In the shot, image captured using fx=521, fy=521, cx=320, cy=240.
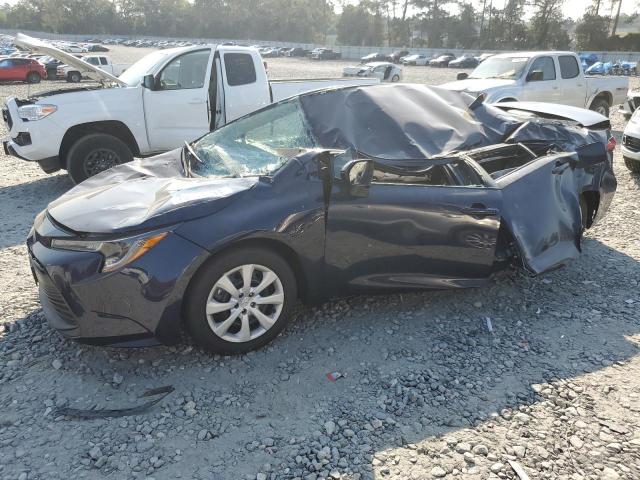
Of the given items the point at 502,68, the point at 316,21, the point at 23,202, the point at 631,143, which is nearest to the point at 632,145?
the point at 631,143

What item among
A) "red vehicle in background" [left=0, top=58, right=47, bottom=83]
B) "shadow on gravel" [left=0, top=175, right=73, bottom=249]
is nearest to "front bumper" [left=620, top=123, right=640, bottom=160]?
"shadow on gravel" [left=0, top=175, right=73, bottom=249]

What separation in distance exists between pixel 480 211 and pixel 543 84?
7949 millimetres

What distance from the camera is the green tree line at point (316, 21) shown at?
225 feet

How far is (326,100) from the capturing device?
13.5ft

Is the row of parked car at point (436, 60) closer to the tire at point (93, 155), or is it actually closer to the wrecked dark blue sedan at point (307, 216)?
the tire at point (93, 155)

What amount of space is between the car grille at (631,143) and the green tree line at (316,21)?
65550 mm

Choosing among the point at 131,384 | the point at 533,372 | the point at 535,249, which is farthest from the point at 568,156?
the point at 131,384

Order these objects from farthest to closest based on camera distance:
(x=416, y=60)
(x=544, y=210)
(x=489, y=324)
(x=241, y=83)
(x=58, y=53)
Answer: (x=416, y=60) → (x=241, y=83) → (x=58, y=53) → (x=544, y=210) → (x=489, y=324)

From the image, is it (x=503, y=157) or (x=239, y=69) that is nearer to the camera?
(x=503, y=157)

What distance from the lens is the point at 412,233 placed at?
346cm

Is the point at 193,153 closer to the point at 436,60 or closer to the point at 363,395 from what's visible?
the point at 363,395

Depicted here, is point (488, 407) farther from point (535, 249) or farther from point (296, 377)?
point (535, 249)

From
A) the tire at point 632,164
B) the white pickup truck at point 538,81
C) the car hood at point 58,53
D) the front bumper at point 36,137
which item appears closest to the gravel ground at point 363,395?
Answer: the front bumper at point 36,137

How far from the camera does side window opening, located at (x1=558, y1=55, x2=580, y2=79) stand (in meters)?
10.7
